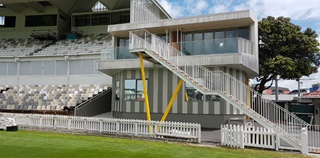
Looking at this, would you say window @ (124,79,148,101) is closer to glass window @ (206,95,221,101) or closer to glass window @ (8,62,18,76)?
glass window @ (206,95,221,101)

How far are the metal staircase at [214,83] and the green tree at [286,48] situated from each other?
12031 millimetres

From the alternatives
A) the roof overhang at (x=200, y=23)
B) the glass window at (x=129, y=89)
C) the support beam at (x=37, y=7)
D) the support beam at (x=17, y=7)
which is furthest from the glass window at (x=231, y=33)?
the support beam at (x=17, y=7)

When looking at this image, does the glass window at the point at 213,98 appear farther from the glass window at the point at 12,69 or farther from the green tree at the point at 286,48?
the glass window at the point at 12,69

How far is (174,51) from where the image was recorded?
53.4 feet

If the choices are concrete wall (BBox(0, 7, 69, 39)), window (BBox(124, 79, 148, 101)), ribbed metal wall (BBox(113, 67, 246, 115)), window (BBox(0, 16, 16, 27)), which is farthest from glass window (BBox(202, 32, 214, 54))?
window (BBox(0, 16, 16, 27))

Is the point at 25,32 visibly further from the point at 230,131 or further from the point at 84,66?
the point at 230,131

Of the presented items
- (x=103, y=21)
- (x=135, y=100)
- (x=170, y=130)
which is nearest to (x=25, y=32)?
(x=103, y=21)

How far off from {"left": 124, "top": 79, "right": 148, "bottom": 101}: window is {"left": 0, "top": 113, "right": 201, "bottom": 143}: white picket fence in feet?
16.4

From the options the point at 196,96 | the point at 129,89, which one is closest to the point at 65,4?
the point at 129,89

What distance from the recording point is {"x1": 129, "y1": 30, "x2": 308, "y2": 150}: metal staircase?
39.3ft

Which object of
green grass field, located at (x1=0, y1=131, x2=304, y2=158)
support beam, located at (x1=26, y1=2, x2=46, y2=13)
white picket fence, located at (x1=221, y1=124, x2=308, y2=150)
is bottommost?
green grass field, located at (x1=0, y1=131, x2=304, y2=158)

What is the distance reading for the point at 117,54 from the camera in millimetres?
19438

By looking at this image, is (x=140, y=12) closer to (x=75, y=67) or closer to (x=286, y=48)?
(x=75, y=67)

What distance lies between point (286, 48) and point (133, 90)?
16509 mm
